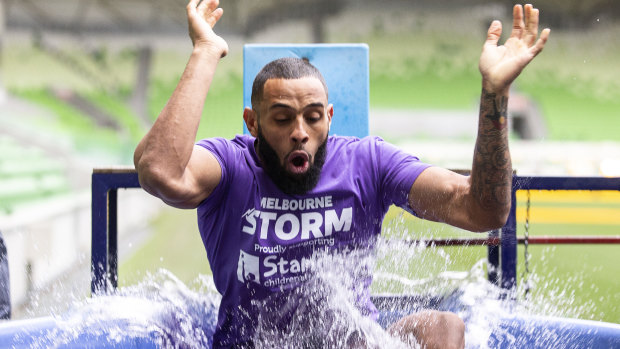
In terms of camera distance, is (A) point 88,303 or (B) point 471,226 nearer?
(B) point 471,226

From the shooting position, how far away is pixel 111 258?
1585mm

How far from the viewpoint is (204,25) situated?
3.71 ft

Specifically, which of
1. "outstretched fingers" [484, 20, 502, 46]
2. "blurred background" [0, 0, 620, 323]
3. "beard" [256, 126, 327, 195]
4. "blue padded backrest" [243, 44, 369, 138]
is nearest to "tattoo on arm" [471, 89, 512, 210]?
"outstretched fingers" [484, 20, 502, 46]

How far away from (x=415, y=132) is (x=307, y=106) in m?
10.2

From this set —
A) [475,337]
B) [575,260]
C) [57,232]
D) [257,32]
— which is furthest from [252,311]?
[257,32]

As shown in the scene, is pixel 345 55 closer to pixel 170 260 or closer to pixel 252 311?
pixel 252 311

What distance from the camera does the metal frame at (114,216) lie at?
153 centimetres

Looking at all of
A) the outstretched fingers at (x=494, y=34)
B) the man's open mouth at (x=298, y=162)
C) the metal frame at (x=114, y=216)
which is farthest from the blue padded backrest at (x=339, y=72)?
the outstretched fingers at (x=494, y=34)

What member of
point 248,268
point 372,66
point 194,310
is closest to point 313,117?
point 248,268

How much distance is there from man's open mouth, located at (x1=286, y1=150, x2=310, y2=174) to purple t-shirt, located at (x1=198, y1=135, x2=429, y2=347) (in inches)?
2.6

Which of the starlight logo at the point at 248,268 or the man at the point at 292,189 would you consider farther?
the starlight logo at the point at 248,268

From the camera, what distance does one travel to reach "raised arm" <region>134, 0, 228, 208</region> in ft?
3.30

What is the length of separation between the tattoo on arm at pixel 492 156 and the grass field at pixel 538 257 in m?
0.37

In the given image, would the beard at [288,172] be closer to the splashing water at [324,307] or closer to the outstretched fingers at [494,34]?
the splashing water at [324,307]
